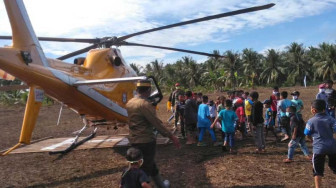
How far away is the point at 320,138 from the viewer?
429cm

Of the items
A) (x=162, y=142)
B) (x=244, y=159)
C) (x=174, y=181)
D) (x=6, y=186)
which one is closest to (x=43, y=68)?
(x=6, y=186)

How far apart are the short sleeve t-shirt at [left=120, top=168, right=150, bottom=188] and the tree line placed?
42885 mm

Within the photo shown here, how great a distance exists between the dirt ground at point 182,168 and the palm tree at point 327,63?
4813 centimetres

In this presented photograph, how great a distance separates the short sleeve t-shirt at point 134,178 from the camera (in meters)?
3.27

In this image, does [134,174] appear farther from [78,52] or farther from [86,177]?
[78,52]

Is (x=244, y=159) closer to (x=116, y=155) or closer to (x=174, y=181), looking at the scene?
(x=174, y=181)

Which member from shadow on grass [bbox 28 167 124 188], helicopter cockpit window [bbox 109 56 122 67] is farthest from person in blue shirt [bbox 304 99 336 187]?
helicopter cockpit window [bbox 109 56 122 67]

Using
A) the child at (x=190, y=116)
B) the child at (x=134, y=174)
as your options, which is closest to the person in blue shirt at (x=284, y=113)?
the child at (x=190, y=116)

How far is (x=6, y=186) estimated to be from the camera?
18.0ft

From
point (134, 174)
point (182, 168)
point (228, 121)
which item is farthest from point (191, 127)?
point (134, 174)

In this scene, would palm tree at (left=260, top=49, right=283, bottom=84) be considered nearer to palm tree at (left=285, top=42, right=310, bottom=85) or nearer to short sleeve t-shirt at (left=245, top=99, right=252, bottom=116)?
palm tree at (left=285, top=42, right=310, bottom=85)

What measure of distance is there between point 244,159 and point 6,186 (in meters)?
4.86

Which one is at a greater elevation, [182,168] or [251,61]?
[251,61]

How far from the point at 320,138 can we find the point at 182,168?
108 inches
